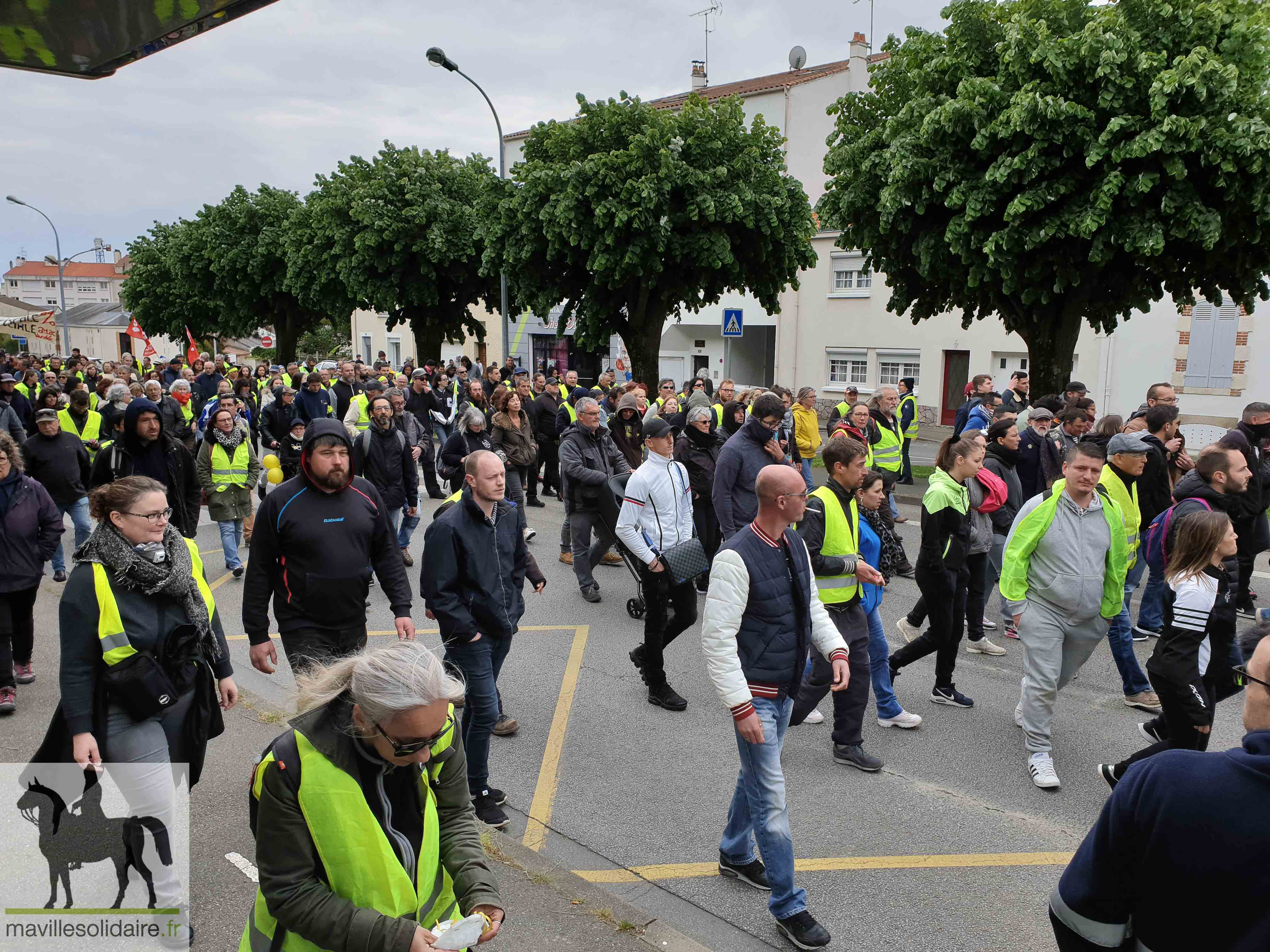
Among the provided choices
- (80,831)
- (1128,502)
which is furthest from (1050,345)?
(80,831)

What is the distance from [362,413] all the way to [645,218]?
376 inches

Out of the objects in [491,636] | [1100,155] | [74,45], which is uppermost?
[1100,155]

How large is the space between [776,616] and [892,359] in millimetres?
25649

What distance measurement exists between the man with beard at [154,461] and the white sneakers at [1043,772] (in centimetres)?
626

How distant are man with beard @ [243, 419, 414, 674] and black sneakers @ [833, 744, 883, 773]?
9.23ft

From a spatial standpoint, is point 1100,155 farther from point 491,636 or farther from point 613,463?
point 491,636

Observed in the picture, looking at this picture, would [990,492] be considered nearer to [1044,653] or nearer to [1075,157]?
[1044,653]

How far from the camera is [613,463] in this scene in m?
8.87

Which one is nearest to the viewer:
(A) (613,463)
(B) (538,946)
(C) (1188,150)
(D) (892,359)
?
(B) (538,946)

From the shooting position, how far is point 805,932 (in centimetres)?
364

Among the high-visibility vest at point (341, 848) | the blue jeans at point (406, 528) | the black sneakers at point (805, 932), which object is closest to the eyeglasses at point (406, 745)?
the high-visibility vest at point (341, 848)

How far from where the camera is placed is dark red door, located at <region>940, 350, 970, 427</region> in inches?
1043

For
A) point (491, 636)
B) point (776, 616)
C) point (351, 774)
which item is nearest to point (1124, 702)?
point (776, 616)

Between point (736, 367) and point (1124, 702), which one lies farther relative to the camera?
point (736, 367)
